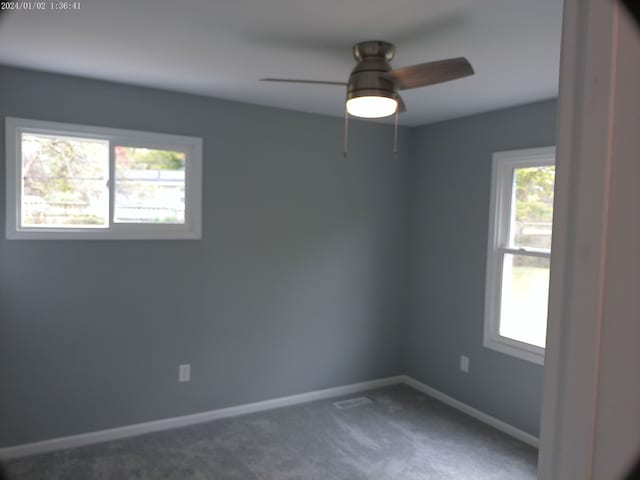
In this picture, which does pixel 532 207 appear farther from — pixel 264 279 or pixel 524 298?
pixel 264 279

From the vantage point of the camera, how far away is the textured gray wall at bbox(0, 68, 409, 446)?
289 cm

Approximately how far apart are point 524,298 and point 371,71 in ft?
7.35

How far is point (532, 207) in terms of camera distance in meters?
3.33

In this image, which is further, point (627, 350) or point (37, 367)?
point (37, 367)

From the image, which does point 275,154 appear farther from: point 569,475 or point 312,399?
point 569,475

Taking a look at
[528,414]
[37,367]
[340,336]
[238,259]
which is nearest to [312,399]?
[340,336]

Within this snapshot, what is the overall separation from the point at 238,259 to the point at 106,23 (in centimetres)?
192

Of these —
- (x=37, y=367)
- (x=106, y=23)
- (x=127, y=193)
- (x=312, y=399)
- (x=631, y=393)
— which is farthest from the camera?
(x=312, y=399)

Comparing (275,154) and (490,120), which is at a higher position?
(490,120)

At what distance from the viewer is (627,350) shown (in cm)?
36

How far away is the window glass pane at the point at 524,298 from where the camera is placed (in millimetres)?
3284

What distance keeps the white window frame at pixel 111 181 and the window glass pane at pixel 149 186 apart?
0.13 ft

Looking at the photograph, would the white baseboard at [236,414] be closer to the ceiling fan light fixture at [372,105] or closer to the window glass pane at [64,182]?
the window glass pane at [64,182]
